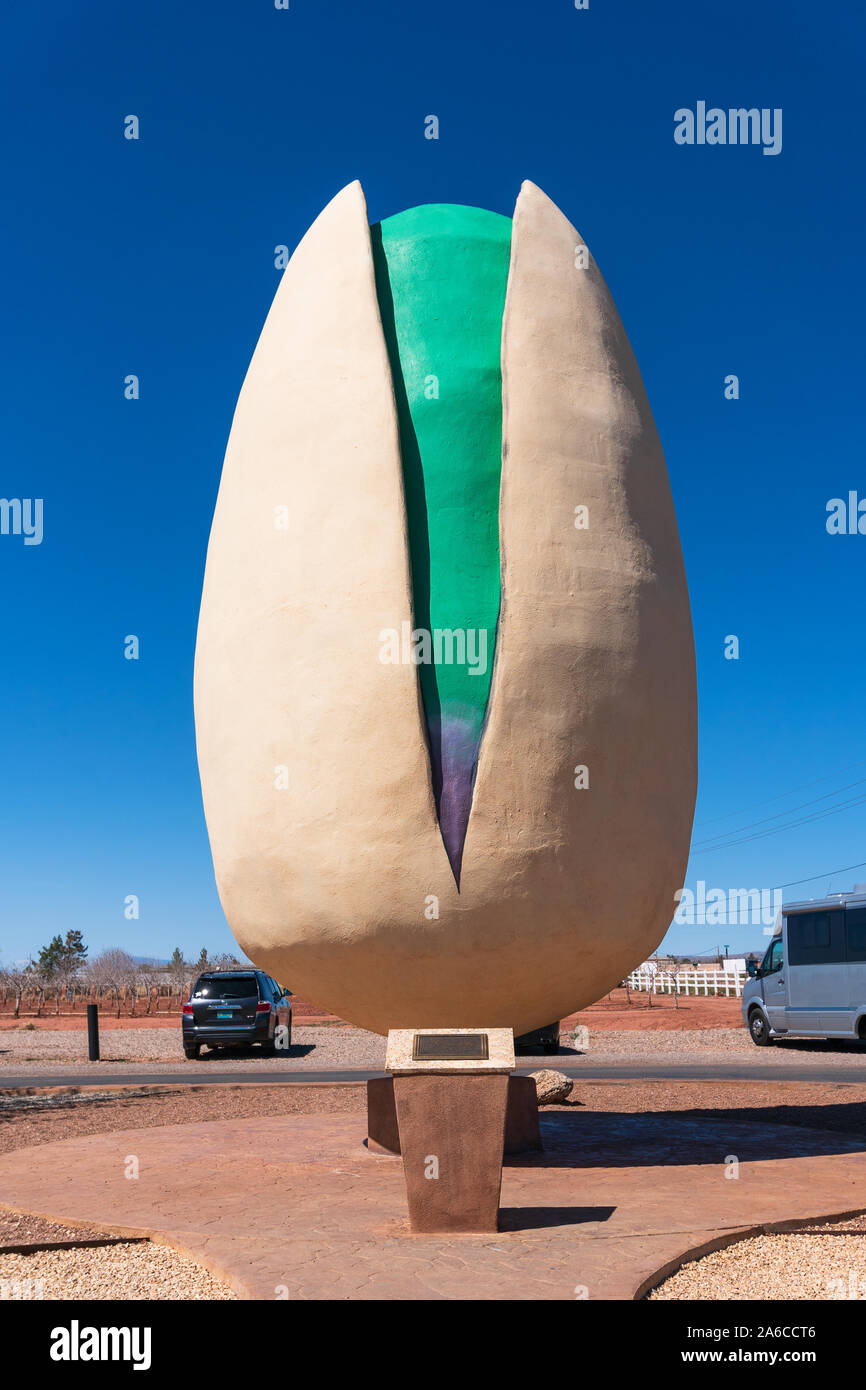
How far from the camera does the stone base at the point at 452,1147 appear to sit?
6.88 metres

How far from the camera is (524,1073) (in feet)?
65.1

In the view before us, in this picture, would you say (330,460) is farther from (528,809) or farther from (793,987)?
(793,987)

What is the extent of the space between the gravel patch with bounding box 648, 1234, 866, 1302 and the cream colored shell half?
2.55 metres

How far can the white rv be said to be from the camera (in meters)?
24.2

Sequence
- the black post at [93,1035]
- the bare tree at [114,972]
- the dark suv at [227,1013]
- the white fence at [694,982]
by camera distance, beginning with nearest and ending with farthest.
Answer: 1. the dark suv at [227,1013]
2. the black post at [93,1035]
3. the white fence at [694,982]
4. the bare tree at [114,972]

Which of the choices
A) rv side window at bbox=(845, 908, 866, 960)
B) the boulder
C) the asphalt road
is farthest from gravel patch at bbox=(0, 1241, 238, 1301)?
rv side window at bbox=(845, 908, 866, 960)

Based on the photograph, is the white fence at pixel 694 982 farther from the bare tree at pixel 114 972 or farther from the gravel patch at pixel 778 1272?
the gravel patch at pixel 778 1272

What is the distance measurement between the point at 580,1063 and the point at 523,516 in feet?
55.6

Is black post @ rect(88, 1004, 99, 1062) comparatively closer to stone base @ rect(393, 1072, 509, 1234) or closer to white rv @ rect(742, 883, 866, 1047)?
white rv @ rect(742, 883, 866, 1047)

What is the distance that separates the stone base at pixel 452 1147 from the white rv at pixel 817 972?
19068mm

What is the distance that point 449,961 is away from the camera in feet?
27.9

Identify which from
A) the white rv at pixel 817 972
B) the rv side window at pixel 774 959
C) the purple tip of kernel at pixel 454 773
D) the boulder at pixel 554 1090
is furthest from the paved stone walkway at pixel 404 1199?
the rv side window at pixel 774 959

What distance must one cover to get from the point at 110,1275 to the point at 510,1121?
4.54 metres

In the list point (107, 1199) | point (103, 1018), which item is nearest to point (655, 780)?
point (107, 1199)
